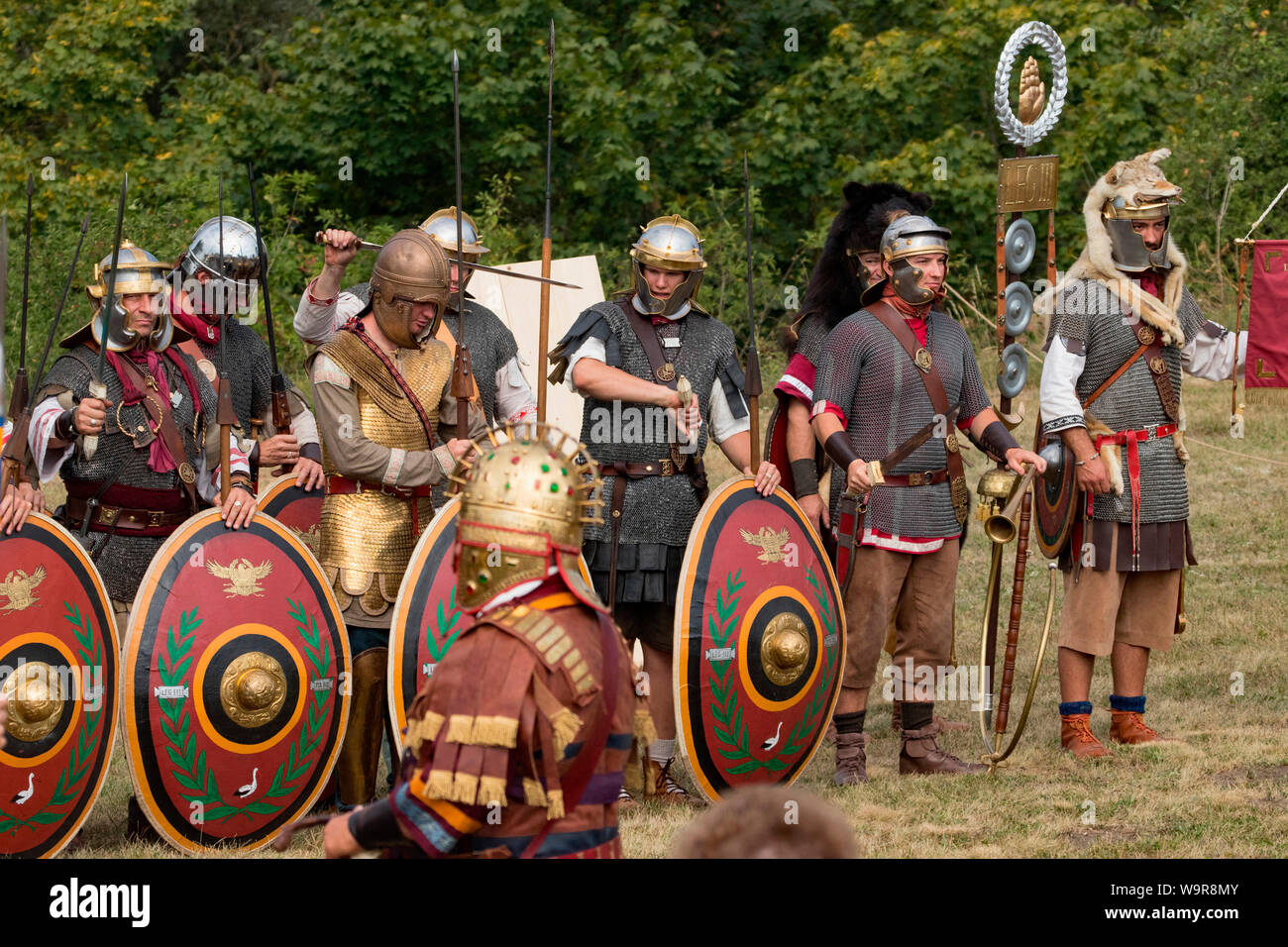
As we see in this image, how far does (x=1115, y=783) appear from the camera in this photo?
5.73m

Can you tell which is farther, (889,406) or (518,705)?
(889,406)

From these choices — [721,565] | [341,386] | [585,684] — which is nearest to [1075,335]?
[721,565]

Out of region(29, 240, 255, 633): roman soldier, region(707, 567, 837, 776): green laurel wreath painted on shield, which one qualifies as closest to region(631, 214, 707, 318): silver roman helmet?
region(707, 567, 837, 776): green laurel wreath painted on shield

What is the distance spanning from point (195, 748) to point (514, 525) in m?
2.04

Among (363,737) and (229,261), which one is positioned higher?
(229,261)

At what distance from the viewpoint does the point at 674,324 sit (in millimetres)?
5789

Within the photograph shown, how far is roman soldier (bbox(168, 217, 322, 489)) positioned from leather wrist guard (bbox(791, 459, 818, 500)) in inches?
63.9

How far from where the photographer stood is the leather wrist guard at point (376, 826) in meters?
2.89

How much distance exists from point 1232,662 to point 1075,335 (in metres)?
2.08

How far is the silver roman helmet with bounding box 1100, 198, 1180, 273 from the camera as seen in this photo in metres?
6.01

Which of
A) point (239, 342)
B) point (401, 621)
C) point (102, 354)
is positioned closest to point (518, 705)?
point (401, 621)

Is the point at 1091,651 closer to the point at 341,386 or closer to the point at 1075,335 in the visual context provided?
the point at 1075,335

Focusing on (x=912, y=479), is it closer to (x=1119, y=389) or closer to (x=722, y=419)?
(x=722, y=419)

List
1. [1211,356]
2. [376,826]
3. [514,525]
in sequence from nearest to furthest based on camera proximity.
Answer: [376,826]
[514,525]
[1211,356]
